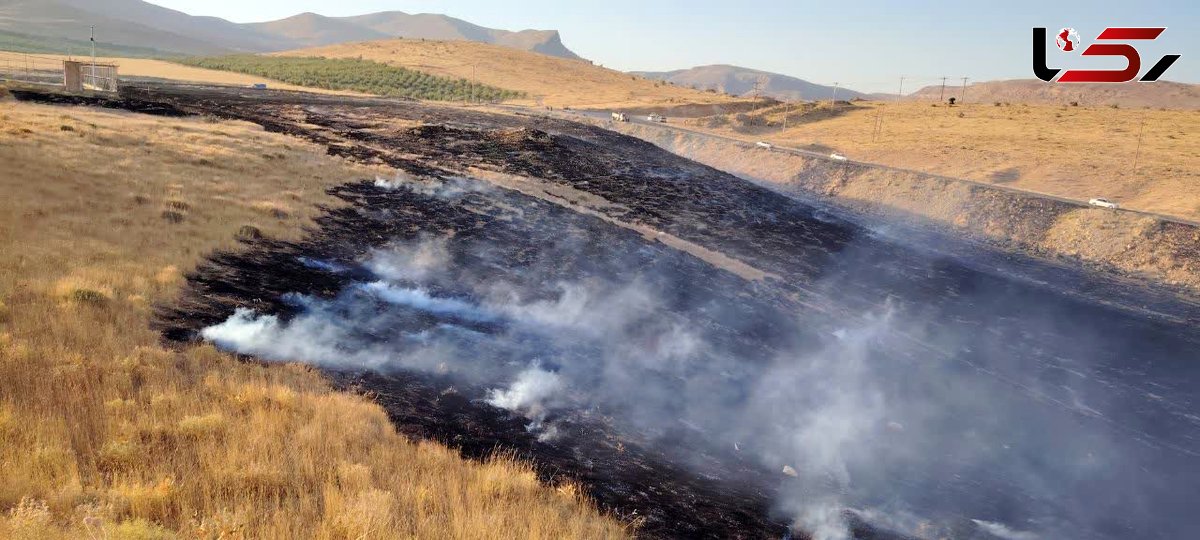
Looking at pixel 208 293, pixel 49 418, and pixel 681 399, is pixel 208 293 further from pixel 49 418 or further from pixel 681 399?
pixel 681 399

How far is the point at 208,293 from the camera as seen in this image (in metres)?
→ 13.9

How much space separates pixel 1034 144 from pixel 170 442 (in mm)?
56669

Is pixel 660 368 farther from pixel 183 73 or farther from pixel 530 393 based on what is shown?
pixel 183 73

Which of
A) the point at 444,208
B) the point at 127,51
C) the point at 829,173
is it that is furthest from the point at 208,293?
the point at 127,51

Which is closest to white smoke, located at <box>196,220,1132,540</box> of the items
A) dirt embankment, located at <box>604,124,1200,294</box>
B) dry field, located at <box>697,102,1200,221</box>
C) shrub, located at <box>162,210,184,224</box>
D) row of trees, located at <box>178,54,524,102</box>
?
shrub, located at <box>162,210,184,224</box>

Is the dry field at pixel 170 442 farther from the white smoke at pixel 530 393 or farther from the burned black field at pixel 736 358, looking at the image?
the white smoke at pixel 530 393

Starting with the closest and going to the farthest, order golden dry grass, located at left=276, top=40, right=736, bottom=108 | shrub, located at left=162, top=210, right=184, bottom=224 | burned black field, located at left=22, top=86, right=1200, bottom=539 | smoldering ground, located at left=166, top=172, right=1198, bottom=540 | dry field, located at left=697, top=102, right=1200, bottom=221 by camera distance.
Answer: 1. burned black field, located at left=22, top=86, right=1200, bottom=539
2. smoldering ground, located at left=166, top=172, right=1198, bottom=540
3. shrub, located at left=162, top=210, right=184, bottom=224
4. dry field, located at left=697, top=102, right=1200, bottom=221
5. golden dry grass, located at left=276, top=40, right=736, bottom=108

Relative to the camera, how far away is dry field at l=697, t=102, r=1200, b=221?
38.8 meters

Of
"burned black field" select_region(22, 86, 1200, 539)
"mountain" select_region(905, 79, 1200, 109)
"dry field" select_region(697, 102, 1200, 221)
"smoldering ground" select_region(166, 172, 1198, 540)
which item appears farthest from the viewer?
"mountain" select_region(905, 79, 1200, 109)

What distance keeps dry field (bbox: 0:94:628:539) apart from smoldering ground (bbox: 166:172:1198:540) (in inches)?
67.4

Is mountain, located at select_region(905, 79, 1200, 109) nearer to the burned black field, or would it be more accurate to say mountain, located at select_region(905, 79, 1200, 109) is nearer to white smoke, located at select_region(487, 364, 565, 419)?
the burned black field

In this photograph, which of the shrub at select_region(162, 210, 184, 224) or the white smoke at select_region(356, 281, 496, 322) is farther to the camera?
the shrub at select_region(162, 210, 184, 224)

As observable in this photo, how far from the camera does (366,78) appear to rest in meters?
96.3

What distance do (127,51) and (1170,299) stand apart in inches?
8199
